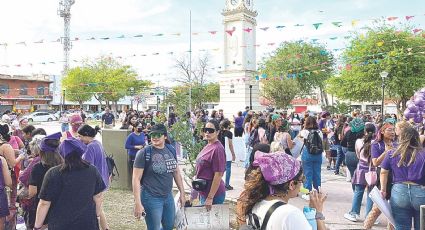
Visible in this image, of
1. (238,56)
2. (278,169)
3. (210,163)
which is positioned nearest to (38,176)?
(210,163)

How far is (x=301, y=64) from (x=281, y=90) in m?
6.95

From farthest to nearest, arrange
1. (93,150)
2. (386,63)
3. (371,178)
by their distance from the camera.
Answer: (386,63), (371,178), (93,150)

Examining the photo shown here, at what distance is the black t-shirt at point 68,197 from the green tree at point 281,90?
38.6m

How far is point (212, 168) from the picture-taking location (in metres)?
5.02

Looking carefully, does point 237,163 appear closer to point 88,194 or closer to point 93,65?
point 88,194

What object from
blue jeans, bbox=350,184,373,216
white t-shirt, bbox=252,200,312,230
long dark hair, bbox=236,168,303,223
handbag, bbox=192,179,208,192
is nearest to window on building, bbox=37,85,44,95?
blue jeans, bbox=350,184,373,216

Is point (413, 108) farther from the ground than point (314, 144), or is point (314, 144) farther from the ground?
point (413, 108)

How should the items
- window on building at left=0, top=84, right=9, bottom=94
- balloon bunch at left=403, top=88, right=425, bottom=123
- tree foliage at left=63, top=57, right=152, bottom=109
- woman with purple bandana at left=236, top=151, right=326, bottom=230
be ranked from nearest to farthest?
woman with purple bandana at left=236, top=151, right=326, bottom=230 < balloon bunch at left=403, top=88, right=425, bottom=123 < tree foliage at left=63, top=57, right=152, bottom=109 < window on building at left=0, top=84, right=9, bottom=94

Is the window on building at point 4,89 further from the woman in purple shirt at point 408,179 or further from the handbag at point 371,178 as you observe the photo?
the woman in purple shirt at point 408,179

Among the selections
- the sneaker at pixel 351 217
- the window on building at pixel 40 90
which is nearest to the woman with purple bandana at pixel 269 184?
the sneaker at pixel 351 217

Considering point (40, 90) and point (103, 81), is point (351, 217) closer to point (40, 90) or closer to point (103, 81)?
point (103, 81)

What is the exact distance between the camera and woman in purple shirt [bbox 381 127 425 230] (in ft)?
14.4

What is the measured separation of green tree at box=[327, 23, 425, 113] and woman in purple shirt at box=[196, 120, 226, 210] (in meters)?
27.0

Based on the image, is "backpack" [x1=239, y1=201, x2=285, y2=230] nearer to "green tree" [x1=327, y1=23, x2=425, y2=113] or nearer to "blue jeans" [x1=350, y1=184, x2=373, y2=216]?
"blue jeans" [x1=350, y1=184, x2=373, y2=216]
